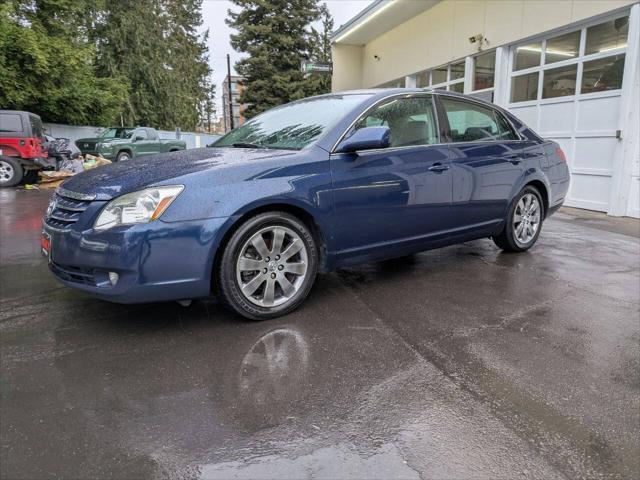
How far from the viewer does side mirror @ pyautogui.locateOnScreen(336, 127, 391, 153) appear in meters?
3.43

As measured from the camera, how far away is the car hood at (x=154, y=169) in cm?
295

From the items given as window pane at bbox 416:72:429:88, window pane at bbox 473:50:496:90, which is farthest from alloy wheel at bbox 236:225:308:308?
window pane at bbox 416:72:429:88

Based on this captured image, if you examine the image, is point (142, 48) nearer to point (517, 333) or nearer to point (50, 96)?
point (50, 96)

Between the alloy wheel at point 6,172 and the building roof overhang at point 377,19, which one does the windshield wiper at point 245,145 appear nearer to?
the alloy wheel at point 6,172

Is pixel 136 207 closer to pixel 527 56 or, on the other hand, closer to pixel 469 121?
pixel 469 121

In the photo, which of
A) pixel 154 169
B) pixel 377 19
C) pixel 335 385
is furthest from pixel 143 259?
pixel 377 19

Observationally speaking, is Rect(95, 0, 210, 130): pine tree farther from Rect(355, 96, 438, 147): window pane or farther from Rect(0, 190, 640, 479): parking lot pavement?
Rect(0, 190, 640, 479): parking lot pavement

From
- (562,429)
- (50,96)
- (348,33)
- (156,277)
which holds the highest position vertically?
(348,33)

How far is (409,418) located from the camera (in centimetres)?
226

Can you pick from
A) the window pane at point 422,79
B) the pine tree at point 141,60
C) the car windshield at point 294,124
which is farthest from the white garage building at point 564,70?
the pine tree at point 141,60

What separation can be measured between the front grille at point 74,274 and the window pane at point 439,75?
1224cm

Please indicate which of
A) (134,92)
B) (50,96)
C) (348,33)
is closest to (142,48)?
(134,92)

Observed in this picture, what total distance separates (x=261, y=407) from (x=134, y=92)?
92.4ft

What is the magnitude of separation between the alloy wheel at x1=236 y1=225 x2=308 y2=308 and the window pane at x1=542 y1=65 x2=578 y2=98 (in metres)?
7.97
